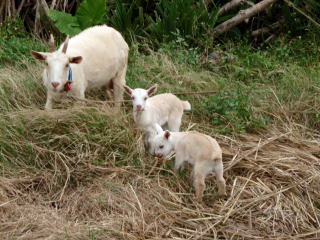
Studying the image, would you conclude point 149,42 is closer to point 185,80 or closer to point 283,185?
point 185,80

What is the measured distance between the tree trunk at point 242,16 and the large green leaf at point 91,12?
6.17 ft

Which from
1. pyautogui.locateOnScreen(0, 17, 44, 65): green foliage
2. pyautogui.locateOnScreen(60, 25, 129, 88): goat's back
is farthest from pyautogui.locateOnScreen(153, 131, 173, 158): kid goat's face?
pyautogui.locateOnScreen(0, 17, 44, 65): green foliage

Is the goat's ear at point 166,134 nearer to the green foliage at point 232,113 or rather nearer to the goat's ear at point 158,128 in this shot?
the goat's ear at point 158,128

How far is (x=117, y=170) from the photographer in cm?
682

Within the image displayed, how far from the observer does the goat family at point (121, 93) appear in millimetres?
6531

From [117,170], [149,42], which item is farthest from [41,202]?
[149,42]

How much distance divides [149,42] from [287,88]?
2.56m

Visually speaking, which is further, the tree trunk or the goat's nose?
the tree trunk

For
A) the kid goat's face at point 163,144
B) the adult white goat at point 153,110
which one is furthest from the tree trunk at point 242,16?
the kid goat's face at point 163,144

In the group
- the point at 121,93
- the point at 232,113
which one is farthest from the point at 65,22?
the point at 232,113

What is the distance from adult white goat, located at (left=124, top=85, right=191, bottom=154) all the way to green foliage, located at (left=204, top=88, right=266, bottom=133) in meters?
0.37

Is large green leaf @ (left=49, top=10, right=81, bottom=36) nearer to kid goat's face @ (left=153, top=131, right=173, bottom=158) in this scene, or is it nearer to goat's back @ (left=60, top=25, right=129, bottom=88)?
goat's back @ (left=60, top=25, right=129, bottom=88)

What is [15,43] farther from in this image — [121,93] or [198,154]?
[198,154]

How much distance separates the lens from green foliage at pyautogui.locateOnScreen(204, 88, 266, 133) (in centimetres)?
788
